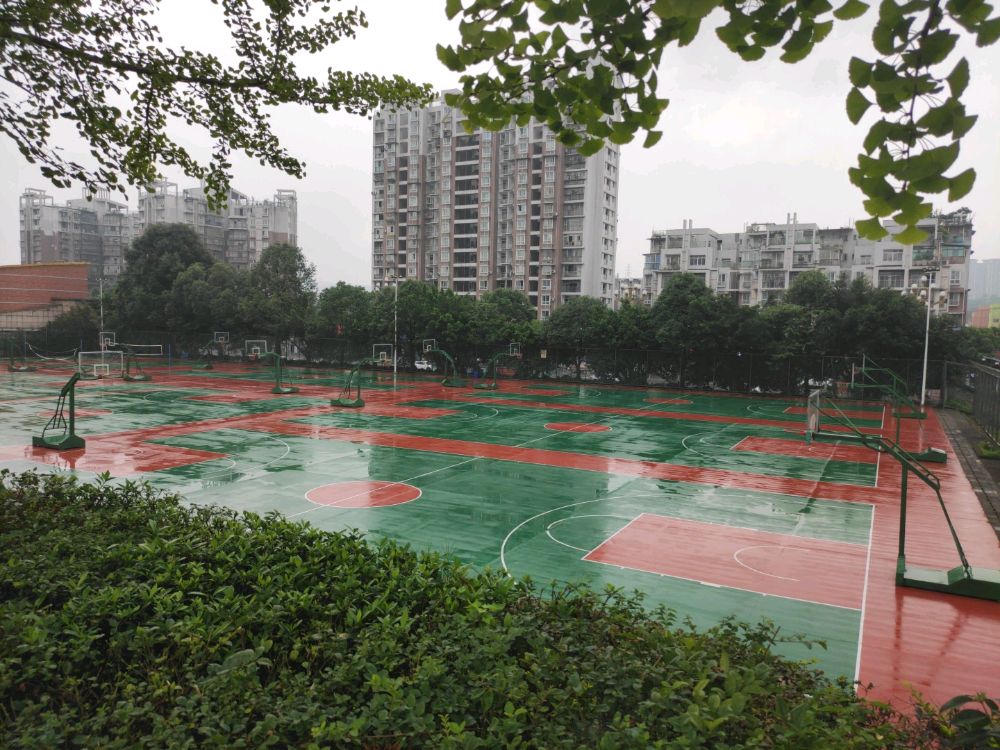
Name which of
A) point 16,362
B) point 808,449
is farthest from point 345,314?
point 808,449

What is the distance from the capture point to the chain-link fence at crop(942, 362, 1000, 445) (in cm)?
1817

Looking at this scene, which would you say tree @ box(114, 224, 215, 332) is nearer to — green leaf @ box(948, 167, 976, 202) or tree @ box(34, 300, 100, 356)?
tree @ box(34, 300, 100, 356)

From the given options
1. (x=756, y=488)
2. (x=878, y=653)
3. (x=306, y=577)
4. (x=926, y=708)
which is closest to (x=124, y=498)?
(x=306, y=577)

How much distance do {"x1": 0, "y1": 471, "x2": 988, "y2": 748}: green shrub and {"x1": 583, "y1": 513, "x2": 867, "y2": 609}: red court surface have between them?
4.29 m

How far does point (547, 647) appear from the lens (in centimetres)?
368

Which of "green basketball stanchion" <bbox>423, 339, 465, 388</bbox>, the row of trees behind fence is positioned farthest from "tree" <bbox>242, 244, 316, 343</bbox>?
"green basketball stanchion" <bbox>423, 339, 465, 388</bbox>

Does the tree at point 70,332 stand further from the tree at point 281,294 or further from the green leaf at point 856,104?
the green leaf at point 856,104

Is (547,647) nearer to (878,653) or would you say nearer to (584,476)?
(878,653)

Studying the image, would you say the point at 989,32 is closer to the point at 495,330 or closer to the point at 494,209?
the point at 495,330

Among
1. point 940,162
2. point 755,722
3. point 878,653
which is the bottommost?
point 878,653

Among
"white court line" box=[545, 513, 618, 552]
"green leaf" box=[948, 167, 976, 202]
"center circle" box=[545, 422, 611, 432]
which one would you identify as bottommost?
"white court line" box=[545, 513, 618, 552]

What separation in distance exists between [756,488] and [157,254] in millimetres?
45902

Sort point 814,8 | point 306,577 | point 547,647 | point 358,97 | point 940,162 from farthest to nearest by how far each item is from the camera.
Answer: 1. point 358,97
2. point 306,577
3. point 547,647
4. point 814,8
5. point 940,162

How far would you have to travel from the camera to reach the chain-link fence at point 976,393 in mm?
18173
